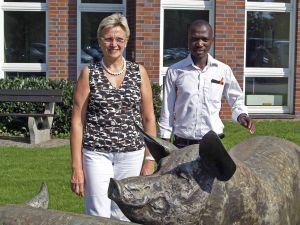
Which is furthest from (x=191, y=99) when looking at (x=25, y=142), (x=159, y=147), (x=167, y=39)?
(x=167, y=39)

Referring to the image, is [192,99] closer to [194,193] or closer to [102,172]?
[102,172]

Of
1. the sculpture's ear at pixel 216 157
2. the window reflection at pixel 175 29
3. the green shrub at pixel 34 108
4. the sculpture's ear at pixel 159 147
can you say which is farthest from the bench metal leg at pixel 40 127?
the sculpture's ear at pixel 216 157

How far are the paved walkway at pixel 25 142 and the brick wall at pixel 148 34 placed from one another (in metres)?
2.94

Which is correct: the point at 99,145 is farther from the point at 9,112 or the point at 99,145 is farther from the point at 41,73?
the point at 41,73

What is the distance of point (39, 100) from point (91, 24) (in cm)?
330

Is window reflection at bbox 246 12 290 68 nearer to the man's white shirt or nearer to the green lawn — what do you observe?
the green lawn

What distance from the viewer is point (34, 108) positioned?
12.7 m

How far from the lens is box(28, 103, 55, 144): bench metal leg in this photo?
11852mm

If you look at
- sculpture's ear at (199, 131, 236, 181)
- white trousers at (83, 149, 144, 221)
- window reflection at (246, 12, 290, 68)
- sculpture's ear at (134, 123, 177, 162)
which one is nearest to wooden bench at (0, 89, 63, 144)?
window reflection at (246, 12, 290, 68)

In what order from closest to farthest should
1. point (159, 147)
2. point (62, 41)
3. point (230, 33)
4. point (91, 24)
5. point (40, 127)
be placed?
point (159, 147)
point (40, 127)
point (230, 33)
point (62, 41)
point (91, 24)

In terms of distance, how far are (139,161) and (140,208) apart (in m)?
2.23

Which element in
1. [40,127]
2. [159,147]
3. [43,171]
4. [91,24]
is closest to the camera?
[159,147]

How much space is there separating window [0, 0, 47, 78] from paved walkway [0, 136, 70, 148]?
280 cm

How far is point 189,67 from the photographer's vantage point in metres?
4.92
